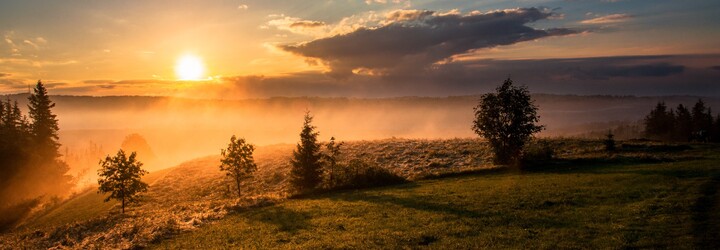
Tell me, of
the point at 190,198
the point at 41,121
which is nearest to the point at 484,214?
the point at 190,198

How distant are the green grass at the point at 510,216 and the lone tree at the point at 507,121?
10983 mm

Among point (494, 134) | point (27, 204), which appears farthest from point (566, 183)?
point (27, 204)

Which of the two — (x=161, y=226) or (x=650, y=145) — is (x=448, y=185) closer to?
(x=161, y=226)

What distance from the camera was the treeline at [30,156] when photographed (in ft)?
235

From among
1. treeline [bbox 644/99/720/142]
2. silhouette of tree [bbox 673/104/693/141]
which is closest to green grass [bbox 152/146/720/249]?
silhouette of tree [bbox 673/104/693/141]

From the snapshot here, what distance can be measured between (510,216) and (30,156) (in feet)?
288

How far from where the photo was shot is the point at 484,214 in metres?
29.2

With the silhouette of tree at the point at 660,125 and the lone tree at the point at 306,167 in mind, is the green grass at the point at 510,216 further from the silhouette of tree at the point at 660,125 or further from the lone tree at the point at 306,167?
the silhouette of tree at the point at 660,125

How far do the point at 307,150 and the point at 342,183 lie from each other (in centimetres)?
709

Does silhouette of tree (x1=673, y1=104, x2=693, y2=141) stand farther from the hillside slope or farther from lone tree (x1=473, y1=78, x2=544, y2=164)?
lone tree (x1=473, y1=78, x2=544, y2=164)

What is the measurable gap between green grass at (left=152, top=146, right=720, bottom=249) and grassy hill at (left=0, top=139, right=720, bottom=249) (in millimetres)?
84

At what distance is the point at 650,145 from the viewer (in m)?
60.2

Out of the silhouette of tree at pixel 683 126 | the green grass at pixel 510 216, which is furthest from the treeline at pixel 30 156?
the silhouette of tree at pixel 683 126

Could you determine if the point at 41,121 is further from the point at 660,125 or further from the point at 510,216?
the point at 660,125
